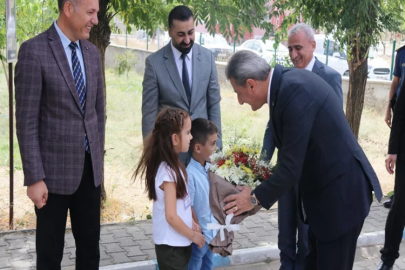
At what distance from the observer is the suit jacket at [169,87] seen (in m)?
4.88

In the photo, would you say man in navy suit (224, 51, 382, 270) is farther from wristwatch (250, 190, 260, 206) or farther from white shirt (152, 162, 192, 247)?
white shirt (152, 162, 192, 247)

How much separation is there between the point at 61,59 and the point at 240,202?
1.51 metres

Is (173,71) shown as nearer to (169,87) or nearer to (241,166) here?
(169,87)

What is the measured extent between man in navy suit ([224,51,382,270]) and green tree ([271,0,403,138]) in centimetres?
251

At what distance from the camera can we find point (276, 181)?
3443 millimetres

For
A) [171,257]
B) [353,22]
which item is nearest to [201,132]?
[171,257]

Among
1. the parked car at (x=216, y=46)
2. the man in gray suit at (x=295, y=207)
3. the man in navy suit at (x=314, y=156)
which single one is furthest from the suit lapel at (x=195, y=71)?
the parked car at (x=216, y=46)

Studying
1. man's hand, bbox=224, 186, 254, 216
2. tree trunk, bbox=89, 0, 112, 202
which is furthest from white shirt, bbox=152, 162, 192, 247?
tree trunk, bbox=89, 0, 112, 202

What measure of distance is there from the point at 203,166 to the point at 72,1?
5.11 feet

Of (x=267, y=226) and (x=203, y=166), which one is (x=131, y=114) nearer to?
(x=267, y=226)

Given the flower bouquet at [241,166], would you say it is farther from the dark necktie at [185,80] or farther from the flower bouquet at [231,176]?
the dark necktie at [185,80]

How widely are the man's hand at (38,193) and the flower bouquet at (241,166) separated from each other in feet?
3.70

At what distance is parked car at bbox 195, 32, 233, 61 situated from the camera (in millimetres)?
21605

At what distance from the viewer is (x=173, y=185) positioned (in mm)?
3861
